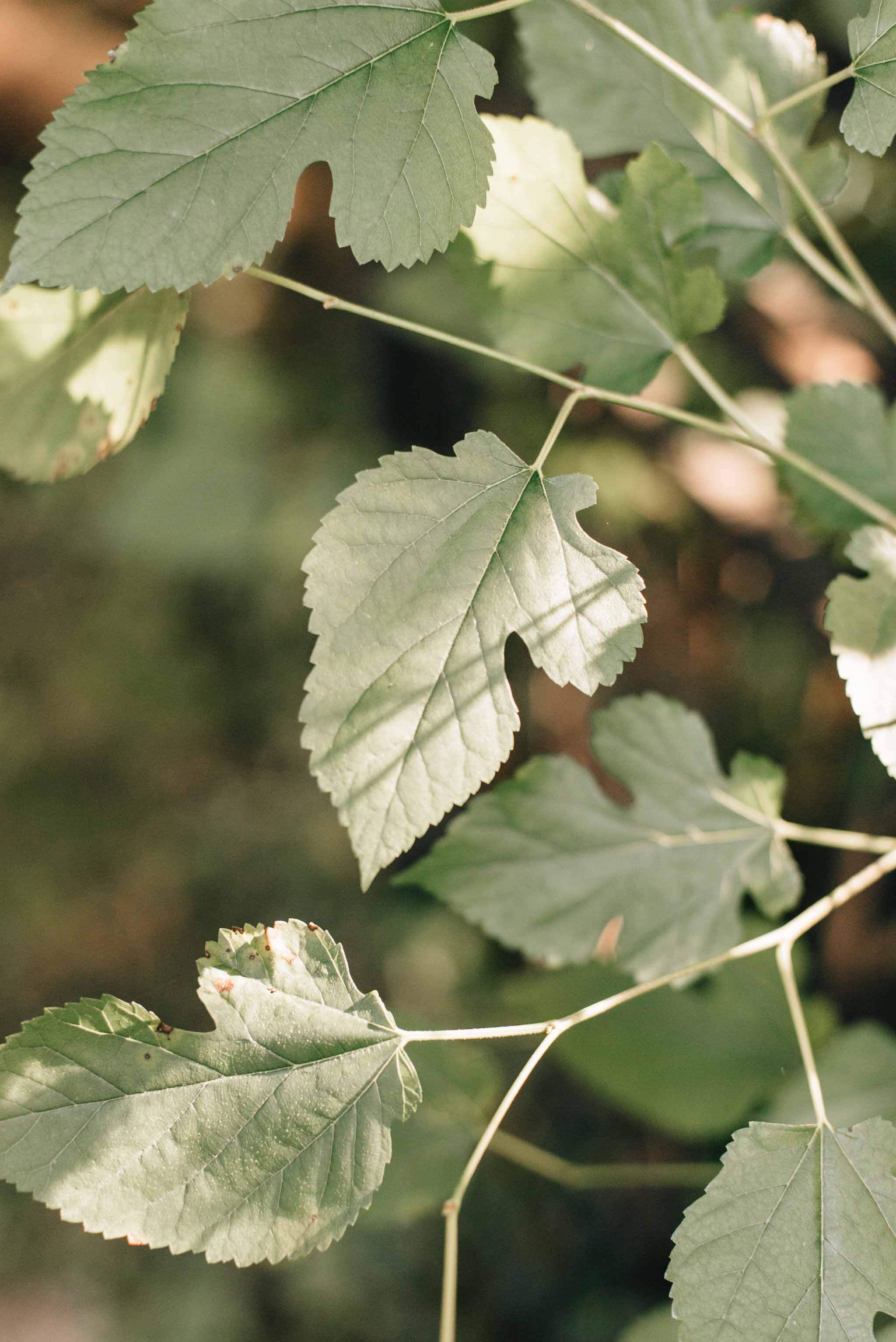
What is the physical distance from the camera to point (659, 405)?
0.86 meters

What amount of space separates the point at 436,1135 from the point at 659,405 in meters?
0.92

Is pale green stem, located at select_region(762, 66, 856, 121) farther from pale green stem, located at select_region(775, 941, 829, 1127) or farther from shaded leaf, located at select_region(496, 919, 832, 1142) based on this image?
shaded leaf, located at select_region(496, 919, 832, 1142)

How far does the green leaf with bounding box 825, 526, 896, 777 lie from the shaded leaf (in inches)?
29.2

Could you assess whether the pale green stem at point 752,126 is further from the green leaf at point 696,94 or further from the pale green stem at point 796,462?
the pale green stem at point 796,462

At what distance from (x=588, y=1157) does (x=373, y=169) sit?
5.20 ft

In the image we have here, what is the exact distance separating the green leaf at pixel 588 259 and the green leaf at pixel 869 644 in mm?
284

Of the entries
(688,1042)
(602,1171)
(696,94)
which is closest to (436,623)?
(696,94)

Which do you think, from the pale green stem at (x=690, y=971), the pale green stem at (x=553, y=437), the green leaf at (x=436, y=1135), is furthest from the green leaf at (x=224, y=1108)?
the green leaf at (x=436, y=1135)

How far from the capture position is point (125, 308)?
806 mm

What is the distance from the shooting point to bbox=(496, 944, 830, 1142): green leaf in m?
1.35

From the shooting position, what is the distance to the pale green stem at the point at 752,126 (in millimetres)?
751

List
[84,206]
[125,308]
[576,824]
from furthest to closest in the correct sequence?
[576,824]
[125,308]
[84,206]

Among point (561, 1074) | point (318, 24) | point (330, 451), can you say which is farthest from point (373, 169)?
point (561, 1074)

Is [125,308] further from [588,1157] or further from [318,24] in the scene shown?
[588,1157]
